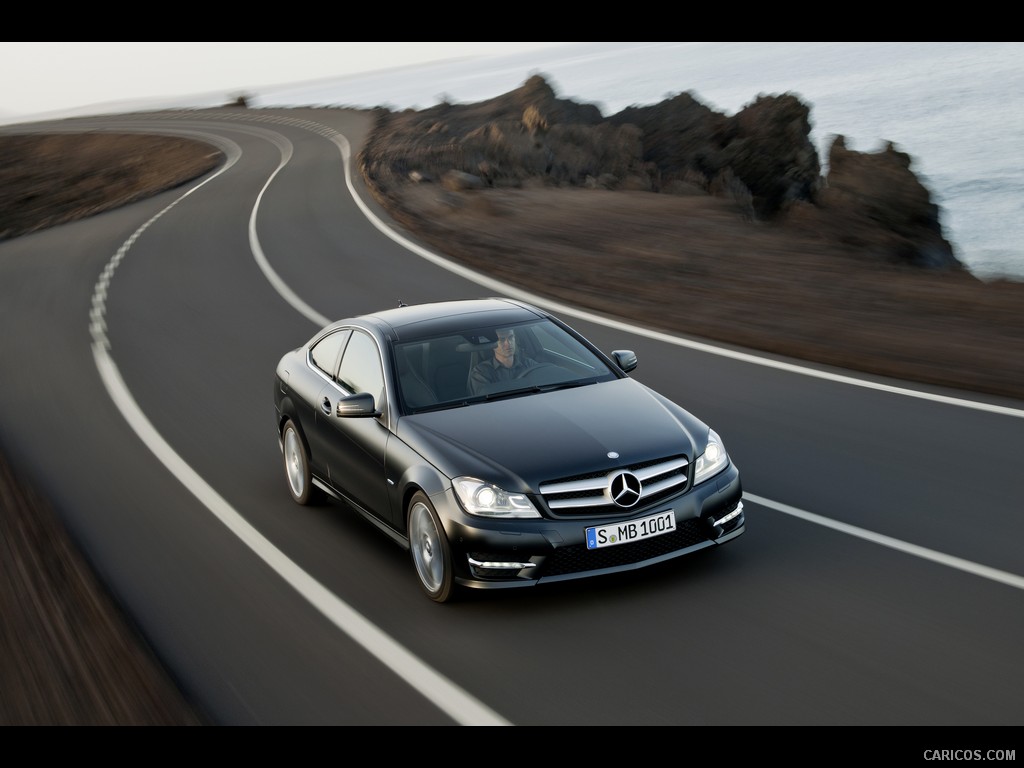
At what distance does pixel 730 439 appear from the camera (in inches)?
405

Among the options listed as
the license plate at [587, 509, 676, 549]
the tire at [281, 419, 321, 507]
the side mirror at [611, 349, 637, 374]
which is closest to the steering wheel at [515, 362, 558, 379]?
the side mirror at [611, 349, 637, 374]

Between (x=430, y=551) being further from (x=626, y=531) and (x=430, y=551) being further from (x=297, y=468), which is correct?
(x=297, y=468)

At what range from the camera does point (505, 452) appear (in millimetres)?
7098

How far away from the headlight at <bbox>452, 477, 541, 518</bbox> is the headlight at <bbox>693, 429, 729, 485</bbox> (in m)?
1.03

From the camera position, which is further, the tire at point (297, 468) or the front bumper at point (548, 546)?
the tire at point (297, 468)

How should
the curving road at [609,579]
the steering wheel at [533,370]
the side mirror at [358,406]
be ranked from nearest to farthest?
the curving road at [609,579] → the side mirror at [358,406] → the steering wheel at [533,370]

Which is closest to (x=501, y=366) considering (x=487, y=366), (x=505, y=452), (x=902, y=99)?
(x=487, y=366)

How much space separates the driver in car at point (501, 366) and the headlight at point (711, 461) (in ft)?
4.67

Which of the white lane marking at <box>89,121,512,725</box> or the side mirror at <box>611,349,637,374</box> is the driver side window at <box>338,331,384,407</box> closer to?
the white lane marking at <box>89,121,512,725</box>

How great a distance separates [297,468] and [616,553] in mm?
3494

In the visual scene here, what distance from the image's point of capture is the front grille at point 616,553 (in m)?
6.81

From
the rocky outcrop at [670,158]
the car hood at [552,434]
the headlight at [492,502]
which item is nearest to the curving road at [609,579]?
the headlight at [492,502]

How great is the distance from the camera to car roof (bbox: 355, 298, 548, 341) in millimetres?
8500

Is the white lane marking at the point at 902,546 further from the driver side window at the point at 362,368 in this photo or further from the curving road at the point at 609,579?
the driver side window at the point at 362,368
